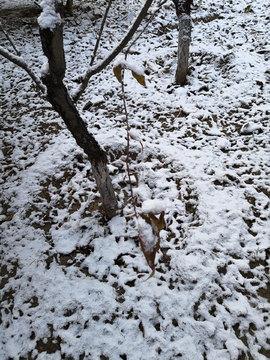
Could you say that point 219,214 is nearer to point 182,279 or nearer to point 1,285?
point 182,279

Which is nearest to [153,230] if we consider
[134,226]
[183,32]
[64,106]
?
[64,106]

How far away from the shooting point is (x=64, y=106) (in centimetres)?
147

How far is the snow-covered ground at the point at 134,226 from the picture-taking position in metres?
1.68

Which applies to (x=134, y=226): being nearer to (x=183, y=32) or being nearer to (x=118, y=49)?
(x=118, y=49)

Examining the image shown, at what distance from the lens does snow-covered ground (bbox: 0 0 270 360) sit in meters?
1.68

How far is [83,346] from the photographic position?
5.38 feet

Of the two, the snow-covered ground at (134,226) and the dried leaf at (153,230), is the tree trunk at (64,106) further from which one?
the dried leaf at (153,230)

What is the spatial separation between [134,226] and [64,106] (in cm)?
153

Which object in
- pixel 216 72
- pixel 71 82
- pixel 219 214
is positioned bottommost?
pixel 219 214

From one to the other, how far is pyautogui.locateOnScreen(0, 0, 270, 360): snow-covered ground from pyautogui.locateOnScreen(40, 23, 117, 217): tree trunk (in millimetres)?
449

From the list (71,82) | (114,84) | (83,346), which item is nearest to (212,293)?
(83,346)

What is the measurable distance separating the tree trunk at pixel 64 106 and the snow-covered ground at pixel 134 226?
17.7 inches

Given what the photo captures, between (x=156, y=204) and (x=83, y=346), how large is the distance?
155 cm

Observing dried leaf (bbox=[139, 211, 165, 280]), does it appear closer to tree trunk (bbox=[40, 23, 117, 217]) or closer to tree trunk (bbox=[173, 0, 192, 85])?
tree trunk (bbox=[40, 23, 117, 217])
